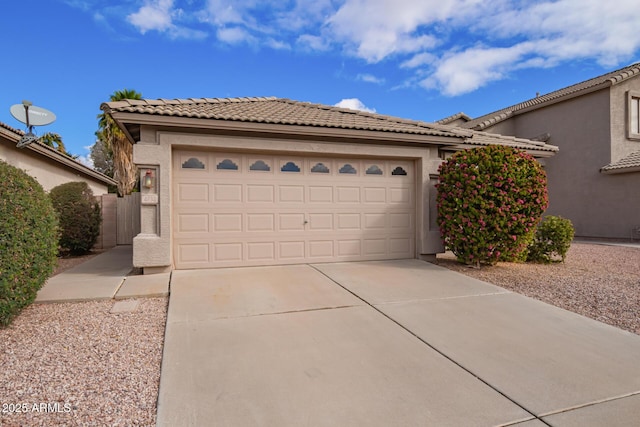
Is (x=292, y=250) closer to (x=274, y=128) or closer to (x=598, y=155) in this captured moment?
(x=274, y=128)

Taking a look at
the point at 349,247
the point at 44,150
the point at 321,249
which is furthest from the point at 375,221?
the point at 44,150

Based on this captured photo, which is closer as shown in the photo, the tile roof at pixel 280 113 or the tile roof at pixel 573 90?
the tile roof at pixel 280 113

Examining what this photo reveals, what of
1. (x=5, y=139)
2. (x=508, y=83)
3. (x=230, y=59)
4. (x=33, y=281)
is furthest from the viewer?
(x=508, y=83)

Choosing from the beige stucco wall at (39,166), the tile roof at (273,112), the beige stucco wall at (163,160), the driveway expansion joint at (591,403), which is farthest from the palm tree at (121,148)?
the driveway expansion joint at (591,403)

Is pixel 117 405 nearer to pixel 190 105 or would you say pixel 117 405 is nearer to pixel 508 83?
pixel 190 105

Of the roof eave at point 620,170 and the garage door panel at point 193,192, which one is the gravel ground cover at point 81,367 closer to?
the garage door panel at point 193,192

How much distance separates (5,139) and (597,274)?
46.7 ft

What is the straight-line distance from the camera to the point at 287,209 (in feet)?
24.0

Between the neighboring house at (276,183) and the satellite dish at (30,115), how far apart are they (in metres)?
2.36

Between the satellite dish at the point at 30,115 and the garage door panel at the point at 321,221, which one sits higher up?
the satellite dish at the point at 30,115

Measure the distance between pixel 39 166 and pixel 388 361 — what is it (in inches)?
501

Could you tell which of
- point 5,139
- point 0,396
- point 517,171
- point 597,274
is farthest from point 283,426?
point 5,139

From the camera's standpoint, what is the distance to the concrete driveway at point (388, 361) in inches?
93.5

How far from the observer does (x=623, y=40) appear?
1391 centimetres
